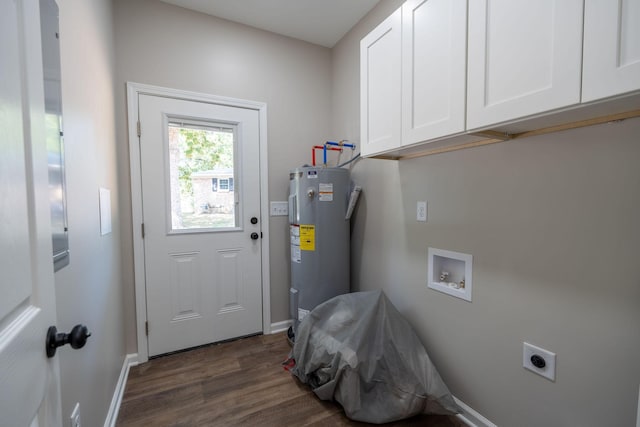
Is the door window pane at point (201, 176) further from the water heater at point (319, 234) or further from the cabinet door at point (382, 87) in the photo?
the cabinet door at point (382, 87)

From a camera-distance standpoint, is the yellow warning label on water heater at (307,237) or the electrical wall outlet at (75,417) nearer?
the electrical wall outlet at (75,417)

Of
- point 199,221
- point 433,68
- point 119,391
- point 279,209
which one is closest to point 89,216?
point 199,221

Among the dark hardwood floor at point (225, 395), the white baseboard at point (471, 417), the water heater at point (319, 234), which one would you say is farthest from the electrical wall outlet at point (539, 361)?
the water heater at point (319, 234)

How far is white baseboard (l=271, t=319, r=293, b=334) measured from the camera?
2.58m

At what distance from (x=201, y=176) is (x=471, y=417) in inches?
94.5

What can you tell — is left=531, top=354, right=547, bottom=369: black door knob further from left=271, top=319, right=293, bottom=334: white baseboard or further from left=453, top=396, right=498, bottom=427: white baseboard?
left=271, top=319, right=293, bottom=334: white baseboard

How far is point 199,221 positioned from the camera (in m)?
2.30

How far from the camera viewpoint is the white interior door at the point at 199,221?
2137 mm

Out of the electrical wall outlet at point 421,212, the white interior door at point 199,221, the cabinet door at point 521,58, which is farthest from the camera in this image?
the white interior door at point 199,221

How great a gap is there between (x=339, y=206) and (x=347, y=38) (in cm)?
152

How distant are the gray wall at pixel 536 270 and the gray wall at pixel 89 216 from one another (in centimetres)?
174

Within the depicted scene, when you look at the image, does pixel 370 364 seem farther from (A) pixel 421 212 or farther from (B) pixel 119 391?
(B) pixel 119 391

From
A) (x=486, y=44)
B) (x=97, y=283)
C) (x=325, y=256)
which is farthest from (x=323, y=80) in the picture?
(x=97, y=283)

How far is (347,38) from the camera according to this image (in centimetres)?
250
